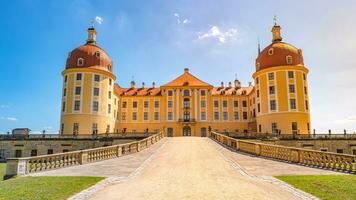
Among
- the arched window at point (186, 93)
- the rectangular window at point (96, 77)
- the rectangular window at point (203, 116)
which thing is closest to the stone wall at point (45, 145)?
the rectangular window at point (96, 77)

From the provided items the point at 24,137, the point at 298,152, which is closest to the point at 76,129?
the point at 24,137

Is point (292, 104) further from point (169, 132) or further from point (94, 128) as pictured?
point (94, 128)

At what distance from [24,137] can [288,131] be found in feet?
118

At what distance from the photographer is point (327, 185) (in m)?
8.56

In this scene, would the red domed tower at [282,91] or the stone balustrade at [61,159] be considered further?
the red domed tower at [282,91]

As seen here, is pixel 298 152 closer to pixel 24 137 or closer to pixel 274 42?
pixel 274 42

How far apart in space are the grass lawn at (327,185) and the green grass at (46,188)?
7.64 meters

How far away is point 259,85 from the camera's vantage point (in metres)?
39.1

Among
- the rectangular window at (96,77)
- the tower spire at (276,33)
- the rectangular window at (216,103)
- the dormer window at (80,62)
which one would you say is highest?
the tower spire at (276,33)

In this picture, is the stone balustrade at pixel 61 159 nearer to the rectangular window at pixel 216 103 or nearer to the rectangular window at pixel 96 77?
the rectangular window at pixel 96 77

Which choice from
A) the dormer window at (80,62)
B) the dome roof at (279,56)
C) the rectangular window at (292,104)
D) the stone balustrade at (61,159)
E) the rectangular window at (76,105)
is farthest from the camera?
the dormer window at (80,62)

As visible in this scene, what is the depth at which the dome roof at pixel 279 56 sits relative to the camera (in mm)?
36844

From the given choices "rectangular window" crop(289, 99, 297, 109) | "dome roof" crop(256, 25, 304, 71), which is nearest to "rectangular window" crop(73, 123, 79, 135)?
"dome roof" crop(256, 25, 304, 71)

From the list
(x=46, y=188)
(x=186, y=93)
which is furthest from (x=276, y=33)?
(x=46, y=188)
